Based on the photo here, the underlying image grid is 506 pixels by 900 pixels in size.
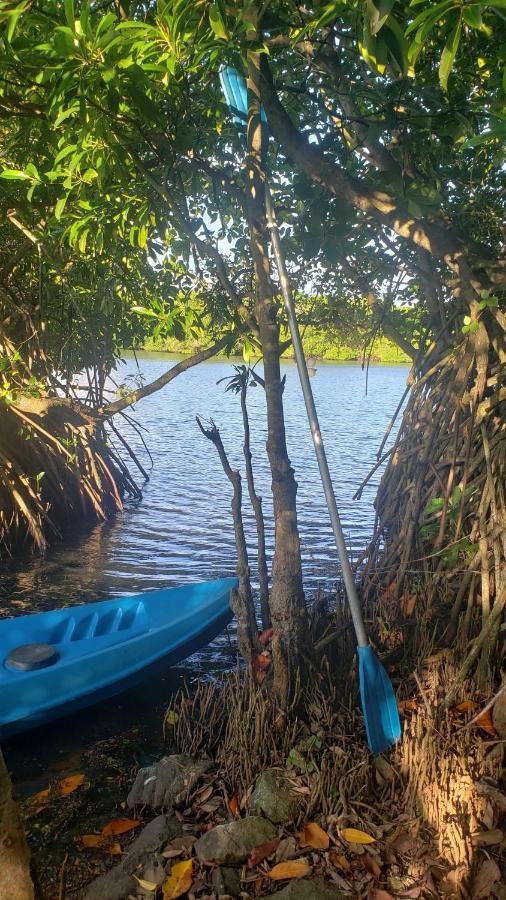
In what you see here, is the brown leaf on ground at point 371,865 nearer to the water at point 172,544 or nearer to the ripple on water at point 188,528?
the water at point 172,544

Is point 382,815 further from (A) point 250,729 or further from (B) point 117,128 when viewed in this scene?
(B) point 117,128

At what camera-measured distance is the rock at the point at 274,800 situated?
9.85 ft

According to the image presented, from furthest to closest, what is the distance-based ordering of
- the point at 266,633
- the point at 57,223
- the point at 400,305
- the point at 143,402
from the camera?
1. the point at 143,402
2. the point at 400,305
3. the point at 57,223
4. the point at 266,633

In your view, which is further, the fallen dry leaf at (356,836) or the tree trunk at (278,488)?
the tree trunk at (278,488)

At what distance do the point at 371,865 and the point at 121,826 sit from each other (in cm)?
126

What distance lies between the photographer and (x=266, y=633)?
421 cm

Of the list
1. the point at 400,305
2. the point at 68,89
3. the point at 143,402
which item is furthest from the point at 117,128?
the point at 143,402

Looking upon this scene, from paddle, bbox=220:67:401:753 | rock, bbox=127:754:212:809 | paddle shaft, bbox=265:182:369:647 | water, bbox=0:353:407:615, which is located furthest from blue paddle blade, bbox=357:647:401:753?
water, bbox=0:353:407:615

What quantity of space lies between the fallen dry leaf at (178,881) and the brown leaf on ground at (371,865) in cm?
67

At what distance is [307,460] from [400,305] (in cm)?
851

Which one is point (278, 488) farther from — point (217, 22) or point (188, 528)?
point (188, 528)

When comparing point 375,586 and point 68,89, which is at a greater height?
point 68,89

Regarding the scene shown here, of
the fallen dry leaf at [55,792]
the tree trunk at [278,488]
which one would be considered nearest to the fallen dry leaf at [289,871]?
the tree trunk at [278,488]

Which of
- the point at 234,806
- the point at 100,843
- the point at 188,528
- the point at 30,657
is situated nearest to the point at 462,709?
the point at 234,806
